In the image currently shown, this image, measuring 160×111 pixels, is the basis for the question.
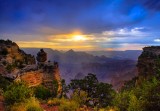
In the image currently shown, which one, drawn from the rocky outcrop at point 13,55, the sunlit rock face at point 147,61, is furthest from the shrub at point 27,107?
the sunlit rock face at point 147,61

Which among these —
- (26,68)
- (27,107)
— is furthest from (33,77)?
(27,107)

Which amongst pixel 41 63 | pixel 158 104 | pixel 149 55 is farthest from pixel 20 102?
pixel 149 55

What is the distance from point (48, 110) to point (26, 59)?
167 ft

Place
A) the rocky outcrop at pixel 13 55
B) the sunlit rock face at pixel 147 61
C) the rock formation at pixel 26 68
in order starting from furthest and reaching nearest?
the sunlit rock face at pixel 147 61
the rocky outcrop at pixel 13 55
the rock formation at pixel 26 68

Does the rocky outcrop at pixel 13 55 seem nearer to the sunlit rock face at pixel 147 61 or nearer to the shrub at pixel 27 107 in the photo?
the sunlit rock face at pixel 147 61

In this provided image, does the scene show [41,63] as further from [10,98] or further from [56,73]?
[10,98]

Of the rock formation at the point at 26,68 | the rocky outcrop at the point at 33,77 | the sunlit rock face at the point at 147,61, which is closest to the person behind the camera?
the rocky outcrop at the point at 33,77

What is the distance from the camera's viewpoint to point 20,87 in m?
23.7

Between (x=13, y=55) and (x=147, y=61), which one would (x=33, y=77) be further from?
(x=147, y=61)

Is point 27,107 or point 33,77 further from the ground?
point 27,107

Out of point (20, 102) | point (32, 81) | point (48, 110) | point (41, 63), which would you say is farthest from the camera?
point (41, 63)

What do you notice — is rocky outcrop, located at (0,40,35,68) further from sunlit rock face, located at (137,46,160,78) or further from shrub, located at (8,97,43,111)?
shrub, located at (8,97,43,111)

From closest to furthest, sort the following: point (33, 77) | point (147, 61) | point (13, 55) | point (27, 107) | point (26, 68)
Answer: point (27, 107)
point (33, 77)
point (26, 68)
point (147, 61)
point (13, 55)

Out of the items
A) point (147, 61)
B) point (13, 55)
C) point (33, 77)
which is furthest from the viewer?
point (13, 55)
